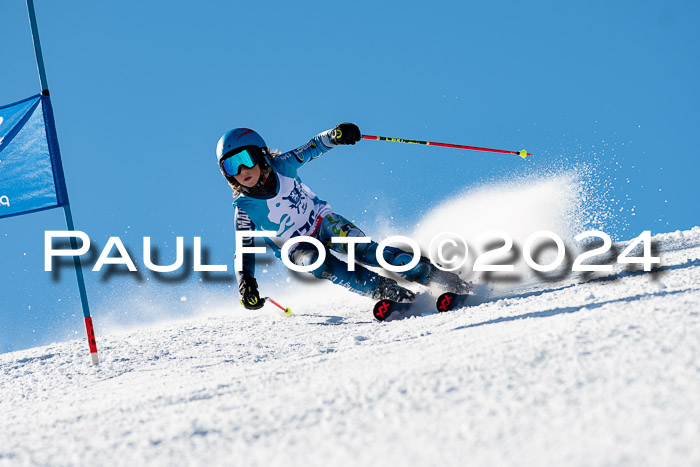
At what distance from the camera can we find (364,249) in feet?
16.1

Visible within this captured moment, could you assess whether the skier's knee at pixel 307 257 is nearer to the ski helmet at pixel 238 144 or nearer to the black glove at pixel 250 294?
the black glove at pixel 250 294

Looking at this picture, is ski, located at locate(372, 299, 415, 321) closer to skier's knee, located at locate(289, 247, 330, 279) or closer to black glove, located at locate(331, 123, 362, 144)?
skier's knee, located at locate(289, 247, 330, 279)

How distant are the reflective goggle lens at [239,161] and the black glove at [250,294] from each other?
915mm

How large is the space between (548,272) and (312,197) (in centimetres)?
236

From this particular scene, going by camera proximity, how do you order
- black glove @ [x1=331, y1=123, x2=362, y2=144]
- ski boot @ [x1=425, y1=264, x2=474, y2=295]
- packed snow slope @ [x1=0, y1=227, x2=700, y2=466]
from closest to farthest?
1. packed snow slope @ [x1=0, y1=227, x2=700, y2=466]
2. ski boot @ [x1=425, y1=264, x2=474, y2=295]
3. black glove @ [x1=331, y1=123, x2=362, y2=144]

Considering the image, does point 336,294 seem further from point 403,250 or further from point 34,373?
point 34,373

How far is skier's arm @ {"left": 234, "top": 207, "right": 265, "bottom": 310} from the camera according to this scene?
180 inches

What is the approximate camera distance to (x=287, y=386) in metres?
2.22

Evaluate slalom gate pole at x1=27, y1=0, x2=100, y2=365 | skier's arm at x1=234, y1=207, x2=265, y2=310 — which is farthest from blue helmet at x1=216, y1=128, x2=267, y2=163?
slalom gate pole at x1=27, y1=0, x2=100, y2=365

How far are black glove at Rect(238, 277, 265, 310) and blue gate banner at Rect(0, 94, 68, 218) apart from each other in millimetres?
1731

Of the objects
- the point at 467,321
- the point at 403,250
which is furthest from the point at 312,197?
the point at 467,321

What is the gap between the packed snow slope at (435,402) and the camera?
1342mm

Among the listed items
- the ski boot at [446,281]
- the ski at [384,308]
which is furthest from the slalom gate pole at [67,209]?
the ski boot at [446,281]
